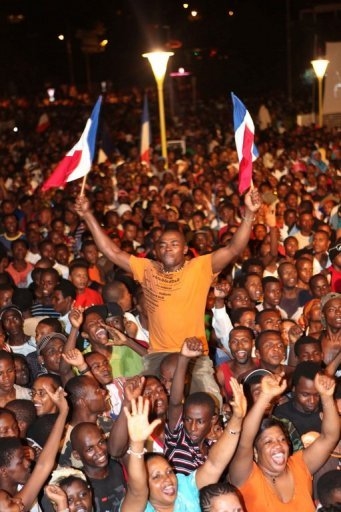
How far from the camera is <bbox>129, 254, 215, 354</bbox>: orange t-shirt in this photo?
6.62m

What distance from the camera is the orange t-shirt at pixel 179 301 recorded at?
662cm

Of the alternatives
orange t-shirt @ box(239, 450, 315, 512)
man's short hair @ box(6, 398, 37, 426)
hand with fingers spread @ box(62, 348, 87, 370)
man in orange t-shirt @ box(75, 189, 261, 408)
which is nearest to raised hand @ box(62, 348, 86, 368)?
hand with fingers spread @ box(62, 348, 87, 370)

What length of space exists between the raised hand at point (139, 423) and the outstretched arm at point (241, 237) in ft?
5.93

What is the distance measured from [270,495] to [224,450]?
34 centimetres

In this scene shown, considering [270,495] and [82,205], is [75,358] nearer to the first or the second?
[82,205]

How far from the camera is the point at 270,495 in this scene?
512 centimetres

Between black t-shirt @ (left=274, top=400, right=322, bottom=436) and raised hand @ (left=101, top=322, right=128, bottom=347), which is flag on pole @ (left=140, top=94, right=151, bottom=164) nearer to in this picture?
raised hand @ (left=101, top=322, right=128, bottom=347)

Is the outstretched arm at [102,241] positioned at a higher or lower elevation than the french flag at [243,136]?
lower

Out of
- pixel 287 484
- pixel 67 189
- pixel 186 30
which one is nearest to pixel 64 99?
pixel 186 30

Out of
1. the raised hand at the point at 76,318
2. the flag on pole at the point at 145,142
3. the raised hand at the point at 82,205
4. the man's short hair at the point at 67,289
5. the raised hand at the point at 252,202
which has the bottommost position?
the flag on pole at the point at 145,142

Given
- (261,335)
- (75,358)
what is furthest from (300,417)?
(75,358)

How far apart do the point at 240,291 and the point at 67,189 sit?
7.69 meters

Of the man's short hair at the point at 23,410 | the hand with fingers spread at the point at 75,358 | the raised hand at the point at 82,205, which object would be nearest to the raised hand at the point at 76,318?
the hand with fingers spread at the point at 75,358

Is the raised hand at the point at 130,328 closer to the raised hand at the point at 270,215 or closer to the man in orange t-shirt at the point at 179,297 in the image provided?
the man in orange t-shirt at the point at 179,297
